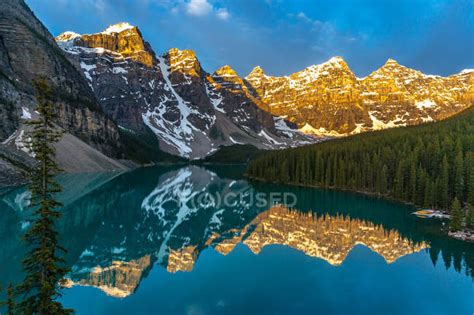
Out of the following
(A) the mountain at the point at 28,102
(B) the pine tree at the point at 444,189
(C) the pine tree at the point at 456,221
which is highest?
(A) the mountain at the point at 28,102

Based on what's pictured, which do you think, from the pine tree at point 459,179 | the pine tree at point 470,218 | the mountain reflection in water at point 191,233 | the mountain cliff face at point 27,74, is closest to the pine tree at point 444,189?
the pine tree at point 459,179

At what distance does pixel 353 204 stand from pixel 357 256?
39.4 metres

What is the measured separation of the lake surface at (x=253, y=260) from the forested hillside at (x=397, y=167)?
31.6 ft

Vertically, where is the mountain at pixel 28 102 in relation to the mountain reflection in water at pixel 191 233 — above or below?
above

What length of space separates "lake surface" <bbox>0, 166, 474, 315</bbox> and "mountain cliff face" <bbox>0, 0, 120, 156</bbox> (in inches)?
3193

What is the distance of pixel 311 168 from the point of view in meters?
118

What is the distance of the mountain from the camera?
389 feet

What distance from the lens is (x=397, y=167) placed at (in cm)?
9000

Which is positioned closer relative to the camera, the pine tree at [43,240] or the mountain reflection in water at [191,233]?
the pine tree at [43,240]

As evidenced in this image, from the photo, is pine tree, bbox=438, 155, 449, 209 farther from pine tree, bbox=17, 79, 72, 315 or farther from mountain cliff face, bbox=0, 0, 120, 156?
mountain cliff face, bbox=0, 0, 120, 156

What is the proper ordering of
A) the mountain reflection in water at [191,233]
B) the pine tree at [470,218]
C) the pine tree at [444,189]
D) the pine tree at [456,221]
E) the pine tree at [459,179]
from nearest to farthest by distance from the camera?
the mountain reflection in water at [191,233], the pine tree at [456,221], the pine tree at [470,218], the pine tree at [444,189], the pine tree at [459,179]

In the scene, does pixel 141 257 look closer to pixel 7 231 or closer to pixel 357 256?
pixel 7 231

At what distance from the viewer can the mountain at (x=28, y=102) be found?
118613 mm

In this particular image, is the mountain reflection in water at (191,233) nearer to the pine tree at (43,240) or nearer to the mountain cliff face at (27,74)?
the pine tree at (43,240)
